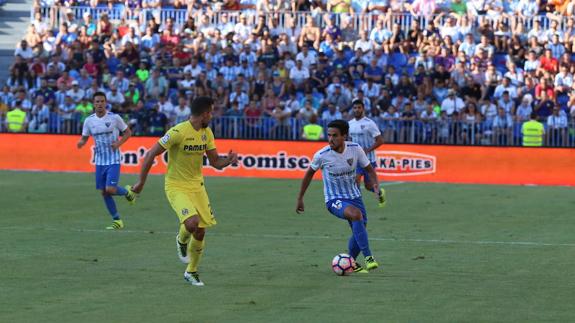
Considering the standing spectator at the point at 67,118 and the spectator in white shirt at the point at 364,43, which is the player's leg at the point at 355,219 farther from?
the spectator in white shirt at the point at 364,43

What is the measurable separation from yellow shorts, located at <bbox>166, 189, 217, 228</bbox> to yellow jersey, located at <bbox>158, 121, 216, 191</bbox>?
0.23ft

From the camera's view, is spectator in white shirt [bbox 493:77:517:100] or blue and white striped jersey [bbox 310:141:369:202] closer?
blue and white striped jersey [bbox 310:141:369:202]

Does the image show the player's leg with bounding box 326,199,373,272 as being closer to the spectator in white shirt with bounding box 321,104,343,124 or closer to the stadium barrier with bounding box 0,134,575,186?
the stadium barrier with bounding box 0,134,575,186

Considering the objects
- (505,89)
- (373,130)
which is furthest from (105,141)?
(505,89)

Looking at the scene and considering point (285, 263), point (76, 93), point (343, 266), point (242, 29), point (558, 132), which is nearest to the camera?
point (343, 266)

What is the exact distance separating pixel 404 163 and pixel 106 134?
41.9 feet

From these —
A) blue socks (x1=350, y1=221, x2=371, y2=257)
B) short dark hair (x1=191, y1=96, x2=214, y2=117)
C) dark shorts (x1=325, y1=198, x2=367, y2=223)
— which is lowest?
blue socks (x1=350, y1=221, x2=371, y2=257)

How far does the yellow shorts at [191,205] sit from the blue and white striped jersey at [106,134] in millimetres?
7221

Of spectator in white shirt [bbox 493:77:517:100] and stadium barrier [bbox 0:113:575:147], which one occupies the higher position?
spectator in white shirt [bbox 493:77:517:100]

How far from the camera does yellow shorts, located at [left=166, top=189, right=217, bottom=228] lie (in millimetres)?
12914

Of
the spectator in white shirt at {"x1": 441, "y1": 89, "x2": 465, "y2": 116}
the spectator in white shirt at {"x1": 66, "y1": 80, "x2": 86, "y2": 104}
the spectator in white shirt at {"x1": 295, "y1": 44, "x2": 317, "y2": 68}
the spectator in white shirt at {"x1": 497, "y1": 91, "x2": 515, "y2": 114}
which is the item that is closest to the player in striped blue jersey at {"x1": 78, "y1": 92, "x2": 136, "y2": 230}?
the spectator in white shirt at {"x1": 441, "y1": 89, "x2": 465, "y2": 116}

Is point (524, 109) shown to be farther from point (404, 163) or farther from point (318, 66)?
point (318, 66)

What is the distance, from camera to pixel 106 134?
2039 centimetres

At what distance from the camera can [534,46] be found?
34.9 m
